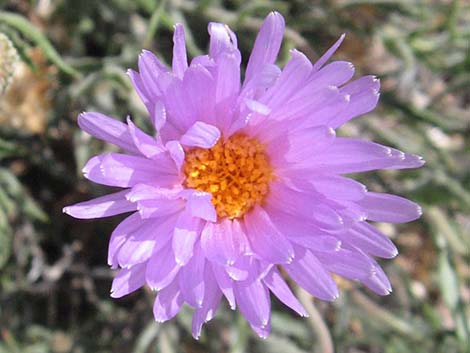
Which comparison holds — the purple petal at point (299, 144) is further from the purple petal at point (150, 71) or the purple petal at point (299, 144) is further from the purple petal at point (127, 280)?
the purple petal at point (127, 280)

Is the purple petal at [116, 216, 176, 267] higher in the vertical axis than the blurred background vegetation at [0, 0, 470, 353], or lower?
higher

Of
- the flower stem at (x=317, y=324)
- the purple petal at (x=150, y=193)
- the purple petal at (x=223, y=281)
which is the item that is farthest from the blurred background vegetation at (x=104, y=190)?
the purple petal at (x=223, y=281)

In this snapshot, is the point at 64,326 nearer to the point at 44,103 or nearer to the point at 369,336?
the point at 44,103

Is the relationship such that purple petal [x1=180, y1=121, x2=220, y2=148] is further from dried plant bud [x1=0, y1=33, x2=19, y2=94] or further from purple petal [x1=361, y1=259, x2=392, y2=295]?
dried plant bud [x1=0, y1=33, x2=19, y2=94]

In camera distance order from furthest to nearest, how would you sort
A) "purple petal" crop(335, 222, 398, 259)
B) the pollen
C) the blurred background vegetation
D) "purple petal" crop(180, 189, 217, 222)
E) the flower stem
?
the blurred background vegetation → the flower stem → the pollen → "purple petal" crop(335, 222, 398, 259) → "purple petal" crop(180, 189, 217, 222)

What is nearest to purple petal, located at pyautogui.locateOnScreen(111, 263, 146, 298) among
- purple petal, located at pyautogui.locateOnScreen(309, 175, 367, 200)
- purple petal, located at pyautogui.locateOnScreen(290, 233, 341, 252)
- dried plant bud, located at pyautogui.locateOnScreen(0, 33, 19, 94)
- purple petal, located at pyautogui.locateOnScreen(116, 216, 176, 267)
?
purple petal, located at pyautogui.locateOnScreen(116, 216, 176, 267)

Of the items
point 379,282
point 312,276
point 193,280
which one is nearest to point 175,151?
point 193,280
